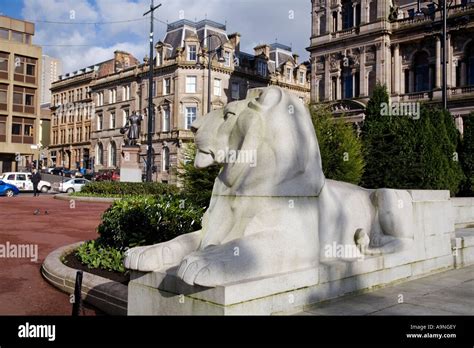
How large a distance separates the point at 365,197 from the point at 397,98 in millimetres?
41278

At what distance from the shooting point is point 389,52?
44594 mm

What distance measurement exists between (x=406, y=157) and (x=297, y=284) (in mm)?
10375

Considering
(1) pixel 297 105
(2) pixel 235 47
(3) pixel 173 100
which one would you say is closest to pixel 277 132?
(1) pixel 297 105

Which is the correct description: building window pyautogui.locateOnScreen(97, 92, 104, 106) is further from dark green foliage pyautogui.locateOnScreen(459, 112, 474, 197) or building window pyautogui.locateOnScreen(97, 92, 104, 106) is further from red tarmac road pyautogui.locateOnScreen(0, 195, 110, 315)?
dark green foliage pyautogui.locateOnScreen(459, 112, 474, 197)

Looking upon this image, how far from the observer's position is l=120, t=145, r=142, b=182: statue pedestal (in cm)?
2908

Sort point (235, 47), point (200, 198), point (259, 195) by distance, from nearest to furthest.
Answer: point (259, 195)
point (200, 198)
point (235, 47)

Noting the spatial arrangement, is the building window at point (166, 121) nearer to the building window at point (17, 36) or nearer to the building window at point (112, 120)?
the building window at point (112, 120)

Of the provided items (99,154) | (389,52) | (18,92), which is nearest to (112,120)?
(99,154)

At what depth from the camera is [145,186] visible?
2562 cm

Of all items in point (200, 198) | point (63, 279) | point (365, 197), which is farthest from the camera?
point (200, 198)

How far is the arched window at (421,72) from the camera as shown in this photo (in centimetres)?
4334

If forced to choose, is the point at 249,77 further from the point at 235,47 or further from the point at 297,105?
the point at 297,105

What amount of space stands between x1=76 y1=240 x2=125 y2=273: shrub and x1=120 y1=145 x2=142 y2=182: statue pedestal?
2115cm

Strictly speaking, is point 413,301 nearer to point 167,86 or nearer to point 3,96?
point 167,86
